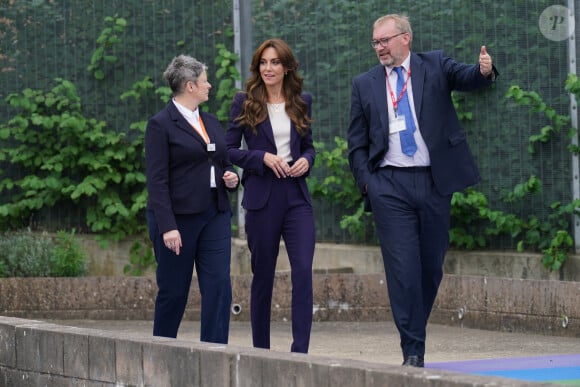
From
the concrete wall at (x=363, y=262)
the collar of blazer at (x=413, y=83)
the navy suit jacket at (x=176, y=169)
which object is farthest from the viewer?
the concrete wall at (x=363, y=262)

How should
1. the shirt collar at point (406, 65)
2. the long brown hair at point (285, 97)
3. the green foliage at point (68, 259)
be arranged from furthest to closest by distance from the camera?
the green foliage at point (68, 259) < the long brown hair at point (285, 97) < the shirt collar at point (406, 65)

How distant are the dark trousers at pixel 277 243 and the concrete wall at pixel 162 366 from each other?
1.33 meters

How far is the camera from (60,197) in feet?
47.2

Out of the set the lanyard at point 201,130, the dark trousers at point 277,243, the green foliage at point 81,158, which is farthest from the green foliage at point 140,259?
the lanyard at point 201,130

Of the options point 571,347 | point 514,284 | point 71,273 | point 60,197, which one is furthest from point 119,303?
point 571,347

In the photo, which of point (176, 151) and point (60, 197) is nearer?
point (176, 151)

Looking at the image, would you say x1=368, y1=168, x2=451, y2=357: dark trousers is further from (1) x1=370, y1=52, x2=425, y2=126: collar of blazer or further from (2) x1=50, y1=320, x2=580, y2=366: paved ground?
(2) x1=50, y1=320, x2=580, y2=366: paved ground

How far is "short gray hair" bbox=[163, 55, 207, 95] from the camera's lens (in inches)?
336

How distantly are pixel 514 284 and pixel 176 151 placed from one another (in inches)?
128

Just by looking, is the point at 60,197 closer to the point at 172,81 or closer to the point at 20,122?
the point at 20,122

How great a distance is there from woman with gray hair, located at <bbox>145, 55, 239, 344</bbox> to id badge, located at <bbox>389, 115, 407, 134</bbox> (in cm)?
98

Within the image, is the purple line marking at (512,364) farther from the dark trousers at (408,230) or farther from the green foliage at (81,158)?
the green foliage at (81,158)

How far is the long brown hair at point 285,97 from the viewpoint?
8.74 metres

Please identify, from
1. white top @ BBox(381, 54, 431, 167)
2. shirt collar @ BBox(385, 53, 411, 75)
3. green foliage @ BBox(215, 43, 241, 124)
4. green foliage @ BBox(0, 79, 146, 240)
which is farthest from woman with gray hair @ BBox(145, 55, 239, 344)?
green foliage @ BBox(0, 79, 146, 240)
